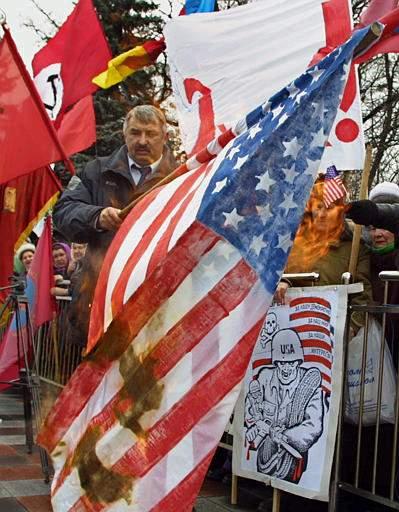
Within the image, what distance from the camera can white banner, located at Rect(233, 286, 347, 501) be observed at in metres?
3.56

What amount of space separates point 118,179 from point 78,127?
4.14 meters

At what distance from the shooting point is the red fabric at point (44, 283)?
534 centimetres

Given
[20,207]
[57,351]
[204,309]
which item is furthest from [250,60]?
[204,309]

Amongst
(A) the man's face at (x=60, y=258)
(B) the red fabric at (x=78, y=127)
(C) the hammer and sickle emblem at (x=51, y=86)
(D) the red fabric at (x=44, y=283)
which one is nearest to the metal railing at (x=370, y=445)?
(D) the red fabric at (x=44, y=283)

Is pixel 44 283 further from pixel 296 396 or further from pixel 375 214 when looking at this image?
pixel 375 214

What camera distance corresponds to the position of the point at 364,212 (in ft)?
12.0

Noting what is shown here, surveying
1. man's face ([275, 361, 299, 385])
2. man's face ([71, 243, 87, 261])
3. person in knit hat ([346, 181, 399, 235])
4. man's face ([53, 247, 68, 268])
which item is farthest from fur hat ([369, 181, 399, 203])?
man's face ([53, 247, 68, 268])

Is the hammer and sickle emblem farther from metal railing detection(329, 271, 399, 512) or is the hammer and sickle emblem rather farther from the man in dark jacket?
metal railing detection(329, 271, 399, 512)

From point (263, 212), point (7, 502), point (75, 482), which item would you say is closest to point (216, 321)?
point (263, 212)

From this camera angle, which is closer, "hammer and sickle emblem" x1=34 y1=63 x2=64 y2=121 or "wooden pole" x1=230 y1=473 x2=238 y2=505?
"wooden pole" x1=230 y1=473 x2=238 y2=505

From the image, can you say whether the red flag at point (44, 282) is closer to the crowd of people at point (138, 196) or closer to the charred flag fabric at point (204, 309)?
the crowd of people at point (138, 196)

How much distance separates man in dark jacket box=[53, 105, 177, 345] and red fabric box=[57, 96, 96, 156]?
3.90 m

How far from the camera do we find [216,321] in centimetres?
252

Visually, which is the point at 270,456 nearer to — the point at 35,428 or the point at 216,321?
→ the point at 216,321
